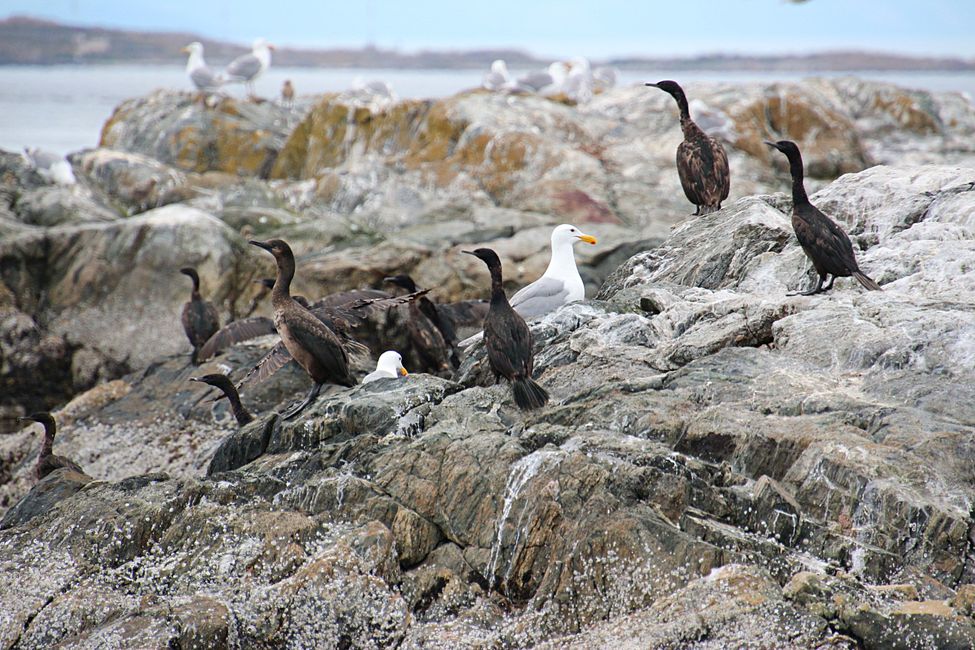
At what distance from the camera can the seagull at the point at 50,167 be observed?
1903 centimetres

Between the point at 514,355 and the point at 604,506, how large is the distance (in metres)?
1.59

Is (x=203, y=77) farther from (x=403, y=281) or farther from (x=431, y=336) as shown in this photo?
(x=431, y=336)

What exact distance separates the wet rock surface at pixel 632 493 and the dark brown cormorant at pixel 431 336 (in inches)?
98.4

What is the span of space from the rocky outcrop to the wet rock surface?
0.05ft

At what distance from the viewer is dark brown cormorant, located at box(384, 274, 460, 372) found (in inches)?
440

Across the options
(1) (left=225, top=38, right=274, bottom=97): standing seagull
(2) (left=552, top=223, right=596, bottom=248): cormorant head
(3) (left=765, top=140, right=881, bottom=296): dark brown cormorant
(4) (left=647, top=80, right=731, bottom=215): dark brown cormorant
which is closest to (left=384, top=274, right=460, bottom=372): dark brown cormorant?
(2) (left=552, top=223, right=596, bottom=248): cormorant head

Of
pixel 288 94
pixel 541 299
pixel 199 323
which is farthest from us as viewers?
pixel 288 94

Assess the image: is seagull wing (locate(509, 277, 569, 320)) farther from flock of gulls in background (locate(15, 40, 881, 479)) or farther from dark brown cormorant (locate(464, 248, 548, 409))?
dark brown cormorant (locate(464, 248, 548, 409))

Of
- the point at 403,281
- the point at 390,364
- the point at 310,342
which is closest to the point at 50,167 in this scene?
the point at 403,281

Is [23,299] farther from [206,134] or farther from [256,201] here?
[206,134]

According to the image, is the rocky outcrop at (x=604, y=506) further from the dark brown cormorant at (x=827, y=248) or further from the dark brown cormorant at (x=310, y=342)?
the dark brown cormorant at (x=310, y=342)

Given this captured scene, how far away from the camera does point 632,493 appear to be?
6059mm

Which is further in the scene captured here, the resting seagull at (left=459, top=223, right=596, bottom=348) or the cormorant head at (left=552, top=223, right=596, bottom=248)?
the cormorant head at (left=552, top=223, right=596, bottom=248)

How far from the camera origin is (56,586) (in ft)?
21.1
